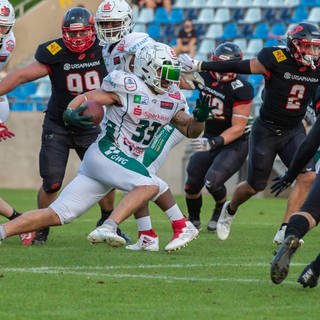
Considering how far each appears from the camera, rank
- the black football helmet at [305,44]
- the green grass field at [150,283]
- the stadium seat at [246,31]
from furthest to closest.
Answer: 1. the stadium seat at [246,31]
2. the black football helmet at [305,44]
3. the green grass field at [150,283]

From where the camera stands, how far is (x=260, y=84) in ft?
55.9

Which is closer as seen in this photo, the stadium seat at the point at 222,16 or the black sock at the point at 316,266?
the black sock at the point at 316,266

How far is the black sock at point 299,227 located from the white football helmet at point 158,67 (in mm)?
1911

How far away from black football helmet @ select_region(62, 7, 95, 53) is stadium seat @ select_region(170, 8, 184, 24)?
39.1 ft

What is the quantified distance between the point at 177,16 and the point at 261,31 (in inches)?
90.1

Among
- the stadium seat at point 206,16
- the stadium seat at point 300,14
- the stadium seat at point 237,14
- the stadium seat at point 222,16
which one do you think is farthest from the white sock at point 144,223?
the stadium seat at point 206,16

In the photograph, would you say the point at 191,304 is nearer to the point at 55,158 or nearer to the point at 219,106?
the point at 55,158

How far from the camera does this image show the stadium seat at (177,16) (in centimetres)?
2011

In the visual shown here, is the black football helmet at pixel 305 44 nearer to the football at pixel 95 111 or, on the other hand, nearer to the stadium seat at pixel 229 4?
the football at pixel 95 111

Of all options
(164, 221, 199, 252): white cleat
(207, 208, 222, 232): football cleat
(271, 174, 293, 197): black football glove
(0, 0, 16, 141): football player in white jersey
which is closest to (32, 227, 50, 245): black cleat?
(0, 0, 16, 141): football player in white jersey

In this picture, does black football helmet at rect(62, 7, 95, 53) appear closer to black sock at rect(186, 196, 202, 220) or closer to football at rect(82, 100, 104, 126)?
football at rect(82, 100, 104, 126)

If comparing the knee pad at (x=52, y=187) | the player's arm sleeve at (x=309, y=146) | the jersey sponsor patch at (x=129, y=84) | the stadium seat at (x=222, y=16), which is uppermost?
the player's arm sleeve at (x=309, y=146)

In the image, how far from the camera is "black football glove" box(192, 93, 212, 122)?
699 cm

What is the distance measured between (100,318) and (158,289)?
927mm
